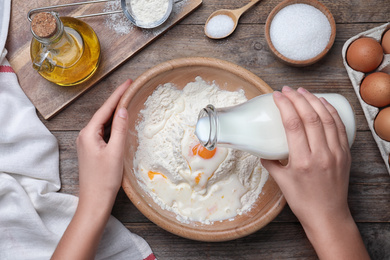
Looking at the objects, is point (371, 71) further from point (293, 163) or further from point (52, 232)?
point (52, 232)

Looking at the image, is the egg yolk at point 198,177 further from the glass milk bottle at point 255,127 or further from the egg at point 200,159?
the glass milk bottle at point 255,127

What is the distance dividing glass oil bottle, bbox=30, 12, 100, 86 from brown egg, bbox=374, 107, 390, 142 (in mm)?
899

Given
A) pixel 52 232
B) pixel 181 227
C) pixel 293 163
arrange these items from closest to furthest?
pixel 293 163
pixel 181 227
pixel 52 232

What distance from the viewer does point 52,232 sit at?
1.13m

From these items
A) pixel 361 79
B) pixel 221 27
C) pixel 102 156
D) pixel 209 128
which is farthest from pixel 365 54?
pixel 102 156

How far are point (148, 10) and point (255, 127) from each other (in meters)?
0.57

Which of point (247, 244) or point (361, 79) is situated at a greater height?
point (361, 79)

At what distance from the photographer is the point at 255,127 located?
2.79 feet

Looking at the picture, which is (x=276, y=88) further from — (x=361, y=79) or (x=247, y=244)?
(x=247, y=244)

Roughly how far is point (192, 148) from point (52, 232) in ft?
1.69

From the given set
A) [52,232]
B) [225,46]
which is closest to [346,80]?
[225,46]

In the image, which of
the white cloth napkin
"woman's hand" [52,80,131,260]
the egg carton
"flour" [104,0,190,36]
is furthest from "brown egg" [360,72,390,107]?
the white cloth napkin

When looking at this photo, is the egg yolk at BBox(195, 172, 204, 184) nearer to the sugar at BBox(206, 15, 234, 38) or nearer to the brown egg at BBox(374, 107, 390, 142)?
the sugar at BBox(206, 15, 234, 38)

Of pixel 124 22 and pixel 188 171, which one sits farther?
pixel 124 22
